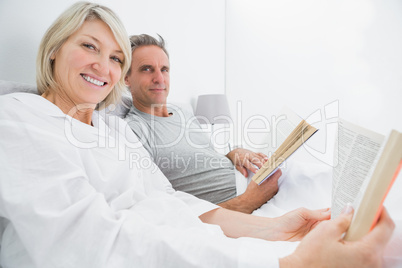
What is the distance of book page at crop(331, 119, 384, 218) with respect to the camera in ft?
1.41

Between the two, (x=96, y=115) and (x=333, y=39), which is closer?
(x=96, y=115)

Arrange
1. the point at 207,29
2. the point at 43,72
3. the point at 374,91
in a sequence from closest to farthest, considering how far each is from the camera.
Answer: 1. the point at 43,72
2. the point at 374,91
3. the point at 207,29

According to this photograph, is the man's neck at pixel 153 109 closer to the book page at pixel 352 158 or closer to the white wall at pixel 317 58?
the book page at pixel 352 158

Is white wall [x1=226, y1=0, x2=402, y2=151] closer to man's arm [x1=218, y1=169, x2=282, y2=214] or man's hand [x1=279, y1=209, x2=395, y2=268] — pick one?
man's arm [x1=218, y1=169, x2=282, y2=214]

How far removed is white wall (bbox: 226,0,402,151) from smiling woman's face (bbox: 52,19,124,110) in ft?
7.63

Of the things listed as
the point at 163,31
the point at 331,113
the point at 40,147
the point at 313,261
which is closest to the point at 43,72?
the point at 40,147

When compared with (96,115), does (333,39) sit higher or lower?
higher

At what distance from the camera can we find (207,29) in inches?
110

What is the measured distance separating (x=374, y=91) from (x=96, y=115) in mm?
2434

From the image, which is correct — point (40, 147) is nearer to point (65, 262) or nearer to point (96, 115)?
point (65, 262)

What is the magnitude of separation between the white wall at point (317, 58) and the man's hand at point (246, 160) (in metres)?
1.65

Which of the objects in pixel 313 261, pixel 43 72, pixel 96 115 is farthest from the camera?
pixel 96 115

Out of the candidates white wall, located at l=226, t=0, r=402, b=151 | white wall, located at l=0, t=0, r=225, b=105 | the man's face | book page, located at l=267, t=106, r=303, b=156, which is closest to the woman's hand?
book page, located at l=267, t=106, r=303, b=156

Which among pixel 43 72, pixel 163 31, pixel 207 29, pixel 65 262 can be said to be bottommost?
pixel 65 262
